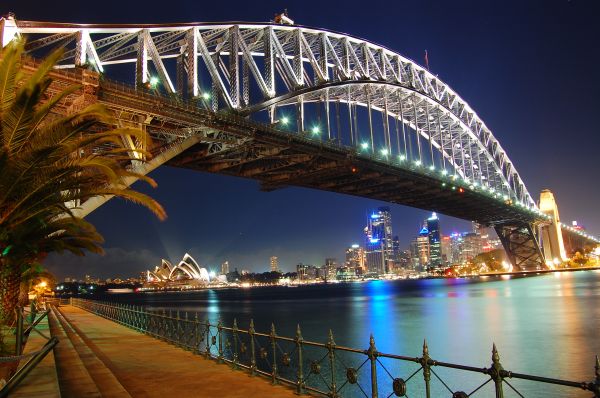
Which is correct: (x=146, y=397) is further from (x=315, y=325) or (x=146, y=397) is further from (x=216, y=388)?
(x=315, y=325)

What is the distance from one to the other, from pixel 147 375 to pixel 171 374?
19.8 inches

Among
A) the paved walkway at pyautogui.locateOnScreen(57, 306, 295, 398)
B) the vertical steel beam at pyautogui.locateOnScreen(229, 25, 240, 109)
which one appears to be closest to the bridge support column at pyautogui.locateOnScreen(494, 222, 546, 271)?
the vertical steel beam at pyautogui.locateOnScreen(229, 25, 240, 109)

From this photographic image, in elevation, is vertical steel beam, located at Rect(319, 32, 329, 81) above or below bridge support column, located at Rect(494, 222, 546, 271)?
above

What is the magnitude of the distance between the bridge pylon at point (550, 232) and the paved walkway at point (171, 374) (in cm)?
11338

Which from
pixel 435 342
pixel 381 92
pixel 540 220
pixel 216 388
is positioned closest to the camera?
pixel 216 388

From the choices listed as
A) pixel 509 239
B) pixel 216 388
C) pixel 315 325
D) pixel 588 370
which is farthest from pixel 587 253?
pixel 216 388

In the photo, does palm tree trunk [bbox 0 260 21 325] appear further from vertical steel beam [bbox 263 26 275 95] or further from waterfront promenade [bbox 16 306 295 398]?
vertical steel beam [bbox 263 26 275 95]

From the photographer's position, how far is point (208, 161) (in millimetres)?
40594

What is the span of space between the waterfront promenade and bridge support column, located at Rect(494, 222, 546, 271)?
95992 millimetres

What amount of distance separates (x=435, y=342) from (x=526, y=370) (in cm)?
846

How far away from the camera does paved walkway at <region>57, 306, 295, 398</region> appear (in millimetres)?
9242

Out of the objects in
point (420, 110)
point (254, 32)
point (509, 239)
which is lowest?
point (509, 239)

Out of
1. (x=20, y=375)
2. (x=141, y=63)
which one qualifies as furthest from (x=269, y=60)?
(x=20, y=375)

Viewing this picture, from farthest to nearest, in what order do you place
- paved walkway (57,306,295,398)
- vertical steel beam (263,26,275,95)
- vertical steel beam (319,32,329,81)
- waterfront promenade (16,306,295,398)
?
vertical steel beam (319,32,329,81), vertical steel beam (263,26,275,95), paved walkway (57,306,295,398), waterfront promenade (16,306,295,398)
